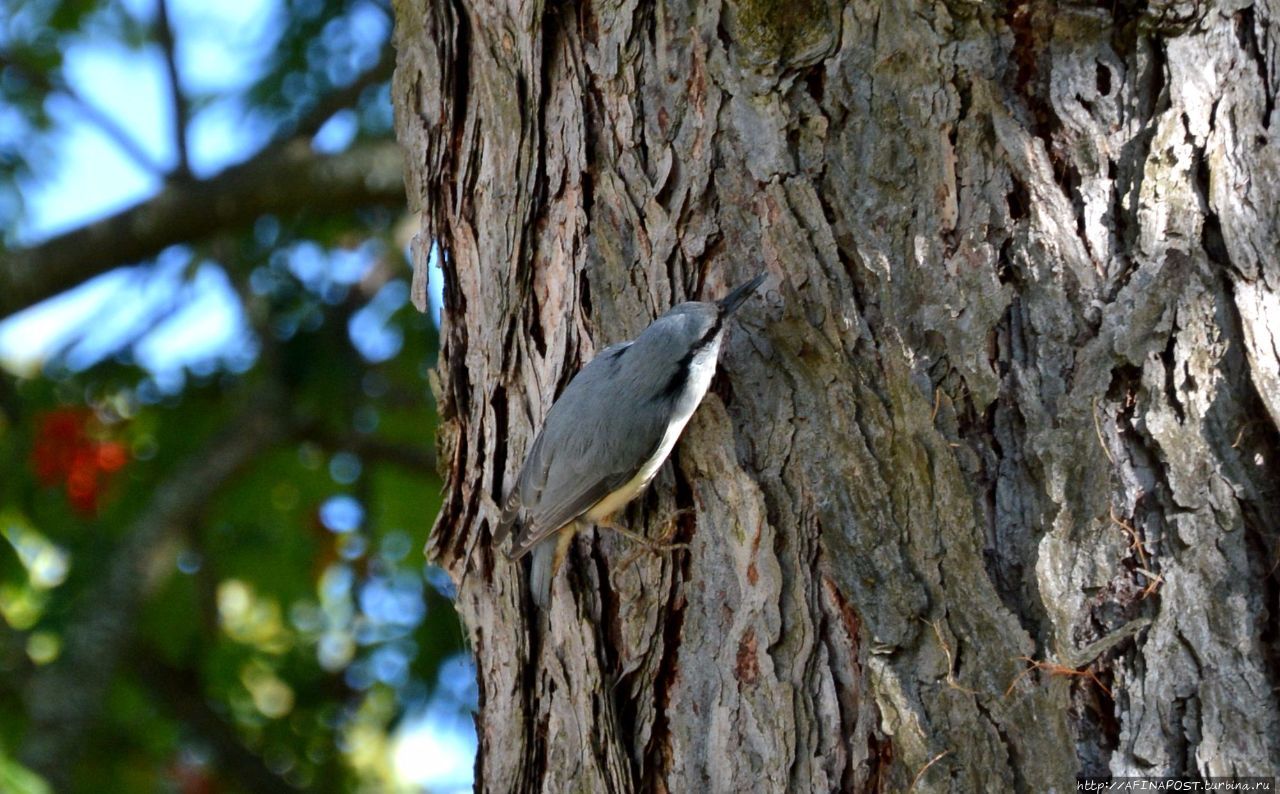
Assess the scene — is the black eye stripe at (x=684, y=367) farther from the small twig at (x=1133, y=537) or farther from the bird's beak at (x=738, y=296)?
the small twig at (x=1133, y=537)

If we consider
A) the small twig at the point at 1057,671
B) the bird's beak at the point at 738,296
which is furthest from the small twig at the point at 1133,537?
the bird's beak at the point at 738,296

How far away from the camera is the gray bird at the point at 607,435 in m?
2.16

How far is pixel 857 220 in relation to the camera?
6.57 ft

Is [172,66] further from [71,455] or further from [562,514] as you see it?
[562,514]

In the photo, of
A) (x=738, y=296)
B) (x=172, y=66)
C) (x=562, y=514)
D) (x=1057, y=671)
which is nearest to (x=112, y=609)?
(x=172, y=66)

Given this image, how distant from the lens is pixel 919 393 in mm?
1906

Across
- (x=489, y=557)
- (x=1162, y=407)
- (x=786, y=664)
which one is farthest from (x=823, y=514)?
(x=489, y=557)

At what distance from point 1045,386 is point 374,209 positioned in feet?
11.9

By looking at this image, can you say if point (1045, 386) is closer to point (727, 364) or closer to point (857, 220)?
point (857, 220)

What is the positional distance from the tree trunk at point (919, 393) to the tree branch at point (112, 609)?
91.2 inches

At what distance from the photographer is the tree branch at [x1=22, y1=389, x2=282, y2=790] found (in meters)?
3.98

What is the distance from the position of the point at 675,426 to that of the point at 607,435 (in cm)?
19

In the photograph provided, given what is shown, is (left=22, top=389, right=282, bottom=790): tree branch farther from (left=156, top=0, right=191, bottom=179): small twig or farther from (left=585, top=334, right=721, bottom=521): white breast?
(left=585, top=334, right=721, bottom=521): white breast

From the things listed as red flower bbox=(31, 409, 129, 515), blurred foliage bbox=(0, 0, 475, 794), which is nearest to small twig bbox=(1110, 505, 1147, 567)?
blurred foliage bbox=(0, 0, 475, 794)
